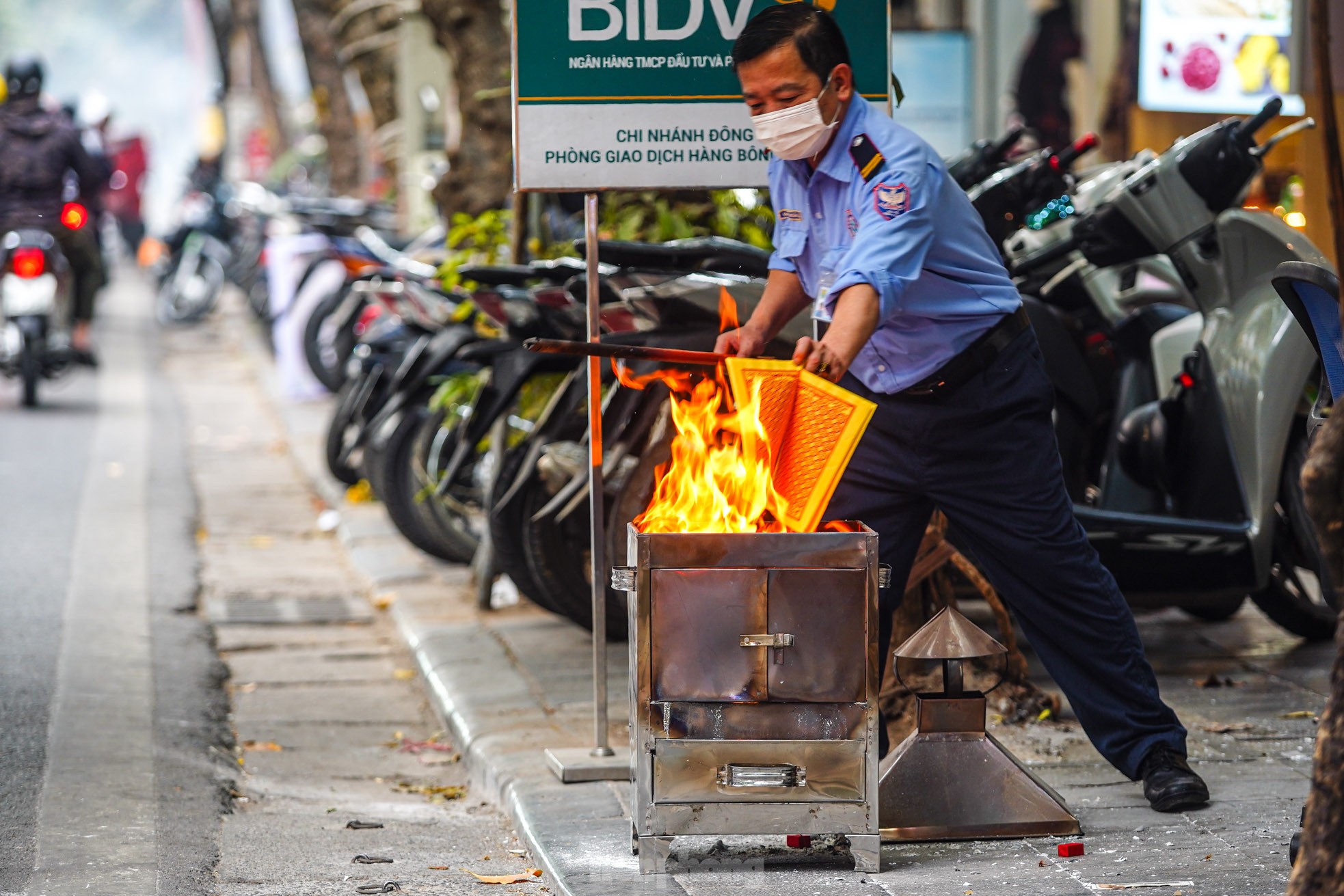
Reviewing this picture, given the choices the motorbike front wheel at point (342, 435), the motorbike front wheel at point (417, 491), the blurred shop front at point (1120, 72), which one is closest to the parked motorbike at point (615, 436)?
the motorbike front wheel at point (417, 491)

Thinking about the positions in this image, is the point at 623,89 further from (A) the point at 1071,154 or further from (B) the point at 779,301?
(A) the point at 1071,154

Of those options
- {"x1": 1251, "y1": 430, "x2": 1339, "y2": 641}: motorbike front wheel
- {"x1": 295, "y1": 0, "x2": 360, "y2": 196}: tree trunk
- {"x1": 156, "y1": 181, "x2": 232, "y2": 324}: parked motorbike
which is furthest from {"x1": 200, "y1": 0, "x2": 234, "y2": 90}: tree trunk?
{"x1": 1251, "y1": 430, "x2": 1339, "y2": 641}: motorbike front wheel

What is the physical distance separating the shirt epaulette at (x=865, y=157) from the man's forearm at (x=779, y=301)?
0.42 meters

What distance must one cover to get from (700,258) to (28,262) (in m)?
7.95

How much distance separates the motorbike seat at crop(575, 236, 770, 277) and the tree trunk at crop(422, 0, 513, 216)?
9.96 feet

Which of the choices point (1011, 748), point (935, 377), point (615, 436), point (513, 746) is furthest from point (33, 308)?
point (935, 377)

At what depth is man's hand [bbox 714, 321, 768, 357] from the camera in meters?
4.09

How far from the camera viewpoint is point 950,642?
4098 mm

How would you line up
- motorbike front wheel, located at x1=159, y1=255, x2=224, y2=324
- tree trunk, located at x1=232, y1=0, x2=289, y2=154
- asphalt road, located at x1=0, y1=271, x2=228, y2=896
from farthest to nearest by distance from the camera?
tree trunk, located at x1=232, y1=0, x2=289, y2=154, motorbike front wheel, located at x1=159, y1=255, x2=224, y2=324, asphalt road, located at x1=0, y1=271, x2=228, y2=896

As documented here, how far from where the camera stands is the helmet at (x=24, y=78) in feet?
42.1

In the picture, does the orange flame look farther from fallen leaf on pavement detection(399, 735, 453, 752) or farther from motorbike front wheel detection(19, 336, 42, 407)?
motorbike front wheel detection(19, 336, 42, 407)

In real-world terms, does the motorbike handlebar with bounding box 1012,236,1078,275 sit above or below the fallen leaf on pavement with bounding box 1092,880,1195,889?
above

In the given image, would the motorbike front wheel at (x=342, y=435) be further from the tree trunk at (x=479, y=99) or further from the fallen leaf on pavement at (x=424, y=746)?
the fallen leaf on pavement at (x=424, y=746)

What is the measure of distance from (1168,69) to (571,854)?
19.6 feet
